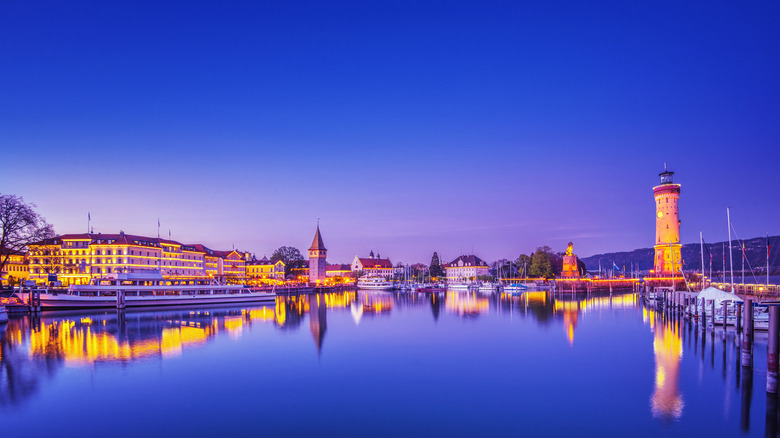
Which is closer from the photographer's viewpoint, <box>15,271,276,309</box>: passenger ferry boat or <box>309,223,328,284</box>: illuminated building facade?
<box>15,271,276,309</box>: passenger ferry boat

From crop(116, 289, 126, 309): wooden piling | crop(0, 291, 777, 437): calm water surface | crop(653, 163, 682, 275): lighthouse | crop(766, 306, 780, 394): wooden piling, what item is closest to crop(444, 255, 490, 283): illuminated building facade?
crop(653, 163, 682, 275): lighthouse

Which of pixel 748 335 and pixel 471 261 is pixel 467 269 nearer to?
pixel 471 261

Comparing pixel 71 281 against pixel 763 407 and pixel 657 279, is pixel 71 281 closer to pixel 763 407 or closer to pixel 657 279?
pixel 763 407

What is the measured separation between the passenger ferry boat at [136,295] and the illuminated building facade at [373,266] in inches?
3653

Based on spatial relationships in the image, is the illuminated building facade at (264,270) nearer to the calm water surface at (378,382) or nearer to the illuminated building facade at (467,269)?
the illuminated building facade at (467,269)

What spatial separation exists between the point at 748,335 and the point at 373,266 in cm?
14089

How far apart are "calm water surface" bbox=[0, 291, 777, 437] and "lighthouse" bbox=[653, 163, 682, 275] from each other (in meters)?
59.4

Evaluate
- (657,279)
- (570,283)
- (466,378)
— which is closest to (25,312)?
(466,378)

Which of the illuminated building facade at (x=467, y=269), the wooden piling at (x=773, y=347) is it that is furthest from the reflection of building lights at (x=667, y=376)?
the illuminated building facade at (x=467, y=269)

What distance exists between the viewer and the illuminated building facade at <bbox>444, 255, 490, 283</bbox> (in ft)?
467

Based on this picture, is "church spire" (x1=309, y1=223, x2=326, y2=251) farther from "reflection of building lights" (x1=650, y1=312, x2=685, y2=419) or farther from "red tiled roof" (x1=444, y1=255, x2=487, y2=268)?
"reflection of building lights" (x1=650, y1=312, x2=685, y2=419)

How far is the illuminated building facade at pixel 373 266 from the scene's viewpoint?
15288 centimetres

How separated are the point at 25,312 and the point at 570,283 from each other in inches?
3178

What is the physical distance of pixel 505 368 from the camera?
21.3 meters
